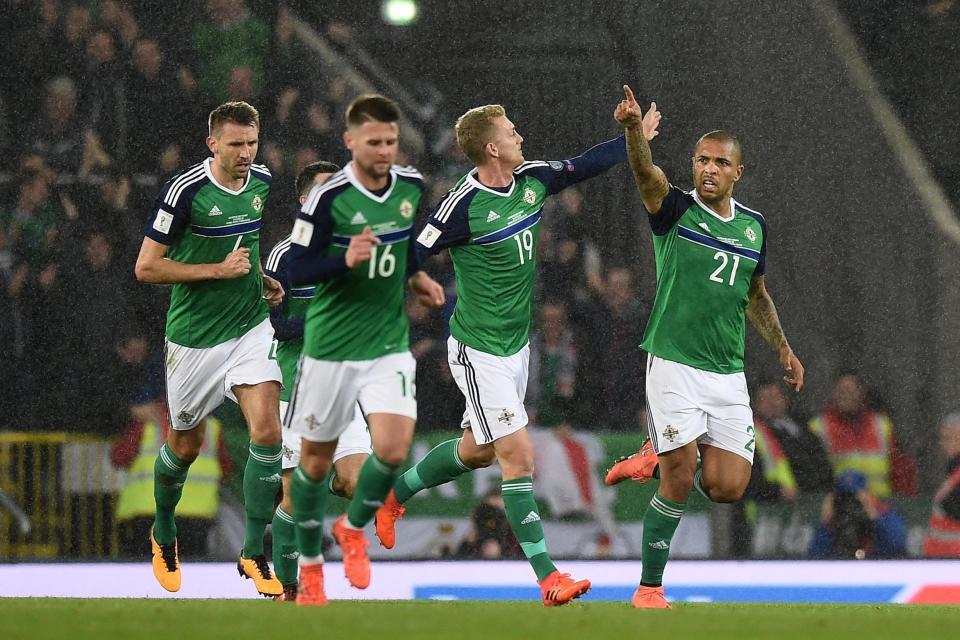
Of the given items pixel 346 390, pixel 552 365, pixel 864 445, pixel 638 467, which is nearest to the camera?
pixel 346 390

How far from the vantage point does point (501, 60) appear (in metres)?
10.7

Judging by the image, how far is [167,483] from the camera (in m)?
7.25

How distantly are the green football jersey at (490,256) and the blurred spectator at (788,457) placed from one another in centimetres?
371

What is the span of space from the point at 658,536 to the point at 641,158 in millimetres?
1663

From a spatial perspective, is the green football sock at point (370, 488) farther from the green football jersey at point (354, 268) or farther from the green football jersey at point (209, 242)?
the green football jersey at point (209, 242)

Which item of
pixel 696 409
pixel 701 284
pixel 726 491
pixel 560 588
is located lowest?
pixel 560 588

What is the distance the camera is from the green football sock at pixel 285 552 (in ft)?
23.5

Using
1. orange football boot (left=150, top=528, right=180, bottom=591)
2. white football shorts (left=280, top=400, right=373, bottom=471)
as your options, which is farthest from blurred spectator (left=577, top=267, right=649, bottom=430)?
orange football boot (left=150, top=528, right=180, bottom=591)

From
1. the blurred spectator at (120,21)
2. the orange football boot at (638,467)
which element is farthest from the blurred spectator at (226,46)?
the orange football boot at (638,467)

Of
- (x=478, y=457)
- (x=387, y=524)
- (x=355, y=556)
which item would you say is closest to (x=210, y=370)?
(x=387, y=524)

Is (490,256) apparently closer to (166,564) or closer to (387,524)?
(387,524)

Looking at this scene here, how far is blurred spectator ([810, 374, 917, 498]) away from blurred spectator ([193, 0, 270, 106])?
4.58 meters

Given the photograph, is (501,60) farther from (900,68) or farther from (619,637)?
(619,637)

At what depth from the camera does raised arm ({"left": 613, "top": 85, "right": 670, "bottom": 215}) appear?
20.9 ft
